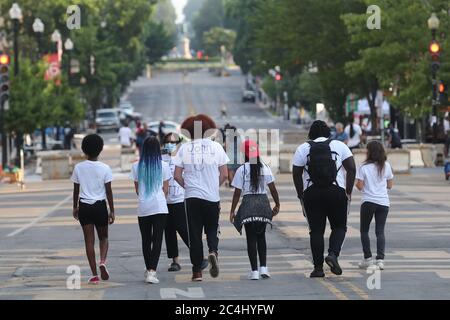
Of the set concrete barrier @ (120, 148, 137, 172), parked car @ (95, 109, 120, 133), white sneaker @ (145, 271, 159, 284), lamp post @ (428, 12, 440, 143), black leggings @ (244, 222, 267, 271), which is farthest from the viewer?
parked car @ (95, 109, 120, 133)

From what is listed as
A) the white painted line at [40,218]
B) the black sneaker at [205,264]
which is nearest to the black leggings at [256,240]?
the black sneaker at [205,264]

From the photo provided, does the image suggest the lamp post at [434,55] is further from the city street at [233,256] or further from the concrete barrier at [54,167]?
the concrete barrier at [54,167]

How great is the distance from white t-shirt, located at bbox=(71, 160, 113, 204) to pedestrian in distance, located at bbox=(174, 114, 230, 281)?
87cm

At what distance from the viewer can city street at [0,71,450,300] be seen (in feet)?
52.2

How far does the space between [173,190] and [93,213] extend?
1.42m

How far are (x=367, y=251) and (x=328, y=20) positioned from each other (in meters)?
56.2

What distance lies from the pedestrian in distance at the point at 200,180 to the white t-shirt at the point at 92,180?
0.87 metres

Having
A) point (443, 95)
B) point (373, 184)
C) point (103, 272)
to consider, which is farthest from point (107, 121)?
point (103, 272)

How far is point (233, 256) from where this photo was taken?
20.7 metres

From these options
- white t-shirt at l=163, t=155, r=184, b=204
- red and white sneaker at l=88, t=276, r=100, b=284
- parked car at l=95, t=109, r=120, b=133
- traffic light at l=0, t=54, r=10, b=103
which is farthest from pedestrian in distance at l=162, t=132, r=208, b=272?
parked car at l=95, t=109, r=120, b=133

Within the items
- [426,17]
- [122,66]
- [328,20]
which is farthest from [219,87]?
[426,17]

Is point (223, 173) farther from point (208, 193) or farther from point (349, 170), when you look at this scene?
point (349, 170)

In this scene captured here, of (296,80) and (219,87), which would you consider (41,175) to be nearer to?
(296,80)

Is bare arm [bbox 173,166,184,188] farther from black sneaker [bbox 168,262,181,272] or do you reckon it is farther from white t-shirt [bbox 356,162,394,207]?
white t-shirt [bbox 356,162,394,207]
